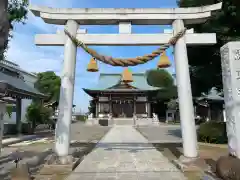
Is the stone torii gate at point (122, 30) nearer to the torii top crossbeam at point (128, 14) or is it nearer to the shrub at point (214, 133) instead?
the torii top crossbeam at point (128, 14)

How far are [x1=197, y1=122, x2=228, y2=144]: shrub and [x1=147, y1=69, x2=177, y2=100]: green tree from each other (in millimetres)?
28397

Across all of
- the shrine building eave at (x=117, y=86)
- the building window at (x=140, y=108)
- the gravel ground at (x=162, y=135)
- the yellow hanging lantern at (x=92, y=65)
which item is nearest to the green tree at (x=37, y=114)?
the gravel ground at (x=162, y=135)

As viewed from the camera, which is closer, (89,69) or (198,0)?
(89,69)

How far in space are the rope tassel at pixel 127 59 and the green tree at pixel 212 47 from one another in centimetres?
545

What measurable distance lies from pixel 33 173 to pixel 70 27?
4.52 metres

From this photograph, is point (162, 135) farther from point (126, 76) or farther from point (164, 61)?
point (164, 61)

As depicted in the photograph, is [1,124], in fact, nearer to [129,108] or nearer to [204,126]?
[204,126]

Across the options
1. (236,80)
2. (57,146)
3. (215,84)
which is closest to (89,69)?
(57,146)

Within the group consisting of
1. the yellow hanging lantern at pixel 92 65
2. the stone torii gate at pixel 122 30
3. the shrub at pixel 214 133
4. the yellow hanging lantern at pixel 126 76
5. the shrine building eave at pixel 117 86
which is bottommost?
the shrub at pixel 214 133

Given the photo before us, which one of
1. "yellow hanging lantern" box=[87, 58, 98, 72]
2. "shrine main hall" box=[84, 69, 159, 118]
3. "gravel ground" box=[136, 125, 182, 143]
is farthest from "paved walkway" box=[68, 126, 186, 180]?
"shrine main hall" box=[84, 69, 159, 118]

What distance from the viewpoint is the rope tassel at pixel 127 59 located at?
7398mm

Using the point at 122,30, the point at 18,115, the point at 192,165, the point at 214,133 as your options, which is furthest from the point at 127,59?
the point at 18,115

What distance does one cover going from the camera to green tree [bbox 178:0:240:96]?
462 inches

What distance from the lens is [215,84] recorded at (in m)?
14.0
